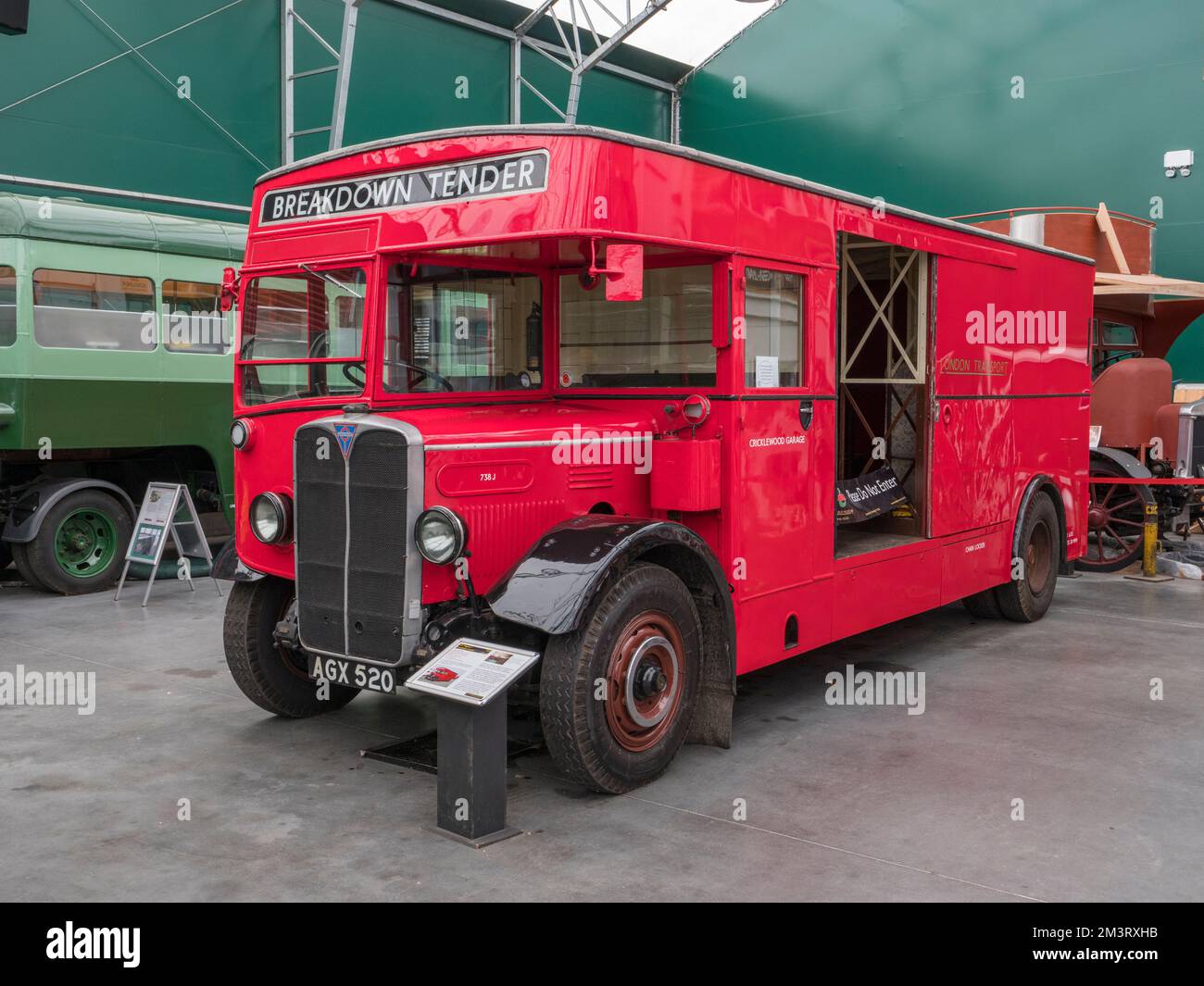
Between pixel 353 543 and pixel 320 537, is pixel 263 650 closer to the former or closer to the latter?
pixel 320 537

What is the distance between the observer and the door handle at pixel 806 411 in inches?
243

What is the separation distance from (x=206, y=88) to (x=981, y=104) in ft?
36.6

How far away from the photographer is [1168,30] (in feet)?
52.7

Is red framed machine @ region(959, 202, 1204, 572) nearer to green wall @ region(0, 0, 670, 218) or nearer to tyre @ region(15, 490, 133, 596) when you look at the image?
green wall @ region(0, 0, 670, 218)

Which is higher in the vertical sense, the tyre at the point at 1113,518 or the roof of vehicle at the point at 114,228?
the roof of vehicle at the point at 114,228

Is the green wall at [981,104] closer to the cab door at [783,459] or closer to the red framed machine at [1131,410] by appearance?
the red framed machine at [1131,410]

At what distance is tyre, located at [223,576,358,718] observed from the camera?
599cm

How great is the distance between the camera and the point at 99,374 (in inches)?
403

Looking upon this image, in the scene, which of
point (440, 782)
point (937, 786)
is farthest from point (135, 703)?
point (937, 786)

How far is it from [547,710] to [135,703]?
3.04 m

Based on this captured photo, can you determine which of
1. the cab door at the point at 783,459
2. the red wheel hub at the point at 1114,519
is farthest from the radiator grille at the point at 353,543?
the red wheel hub at the point at 1114,519

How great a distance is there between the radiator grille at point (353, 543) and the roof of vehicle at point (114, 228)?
5946 mm

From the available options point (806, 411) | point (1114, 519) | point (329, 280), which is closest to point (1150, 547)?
point (1114, 519)
